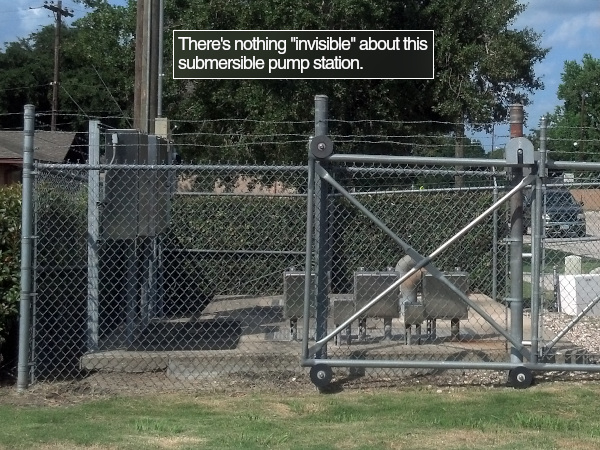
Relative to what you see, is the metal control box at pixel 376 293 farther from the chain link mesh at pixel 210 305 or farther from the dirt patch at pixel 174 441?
the dirt patch at pixel 174 441

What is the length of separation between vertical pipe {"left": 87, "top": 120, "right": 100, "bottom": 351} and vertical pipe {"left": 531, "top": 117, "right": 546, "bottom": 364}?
3.58 m

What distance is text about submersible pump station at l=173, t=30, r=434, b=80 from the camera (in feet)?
29.9

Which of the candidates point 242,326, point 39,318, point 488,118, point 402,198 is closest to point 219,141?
point 488,118

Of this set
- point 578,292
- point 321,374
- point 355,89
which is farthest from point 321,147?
point 355,89

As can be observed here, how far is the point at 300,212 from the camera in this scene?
490 inches

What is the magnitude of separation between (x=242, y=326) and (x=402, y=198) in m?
3.81

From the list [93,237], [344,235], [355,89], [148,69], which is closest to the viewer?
[93,237]

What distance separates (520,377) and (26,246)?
400 cm

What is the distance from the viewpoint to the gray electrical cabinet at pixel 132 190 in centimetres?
798

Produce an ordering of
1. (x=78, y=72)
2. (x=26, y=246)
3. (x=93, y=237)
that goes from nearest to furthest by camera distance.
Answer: (x=26, y=246)
(x=93, y=237)
(x=78, y=72)

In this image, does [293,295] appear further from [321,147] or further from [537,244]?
[537,244]

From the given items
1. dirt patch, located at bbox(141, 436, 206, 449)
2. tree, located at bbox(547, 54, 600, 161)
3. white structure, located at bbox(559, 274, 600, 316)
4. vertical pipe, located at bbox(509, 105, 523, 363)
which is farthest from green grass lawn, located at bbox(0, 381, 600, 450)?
tree, located at bbox(547, 54, 600, 161)

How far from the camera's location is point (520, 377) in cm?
700

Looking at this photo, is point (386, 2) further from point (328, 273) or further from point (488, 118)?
point (328, 273)
